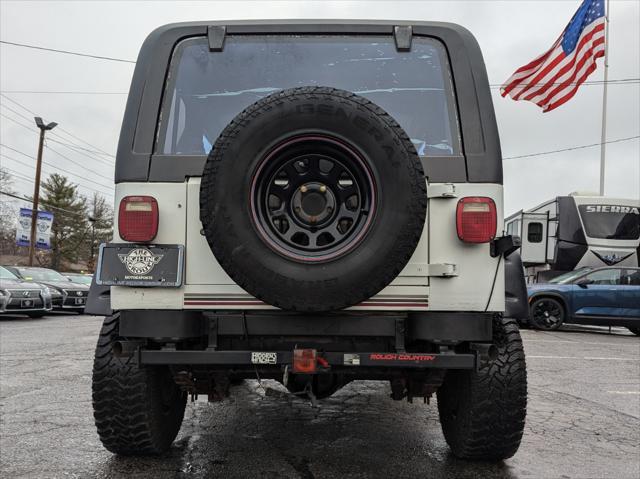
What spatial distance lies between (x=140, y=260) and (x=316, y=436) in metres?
1.85

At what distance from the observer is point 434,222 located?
8.85 ft

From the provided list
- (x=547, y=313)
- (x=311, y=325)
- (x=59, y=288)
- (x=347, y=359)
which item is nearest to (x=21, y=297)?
(x=59, y=288)

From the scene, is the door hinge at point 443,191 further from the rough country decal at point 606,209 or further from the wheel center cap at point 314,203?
the rough country decal at point 606,209

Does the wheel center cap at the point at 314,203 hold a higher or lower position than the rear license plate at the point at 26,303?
higher

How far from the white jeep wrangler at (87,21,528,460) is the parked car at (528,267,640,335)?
414 inches

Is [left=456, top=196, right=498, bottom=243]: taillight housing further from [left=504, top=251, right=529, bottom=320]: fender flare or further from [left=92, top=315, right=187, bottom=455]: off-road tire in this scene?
[left=92, top=315, right=187, bottom=455]: off-road tire

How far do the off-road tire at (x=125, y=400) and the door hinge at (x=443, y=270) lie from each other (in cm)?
148

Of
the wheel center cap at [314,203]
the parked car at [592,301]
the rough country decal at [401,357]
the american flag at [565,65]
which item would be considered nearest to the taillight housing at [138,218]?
the wheel center cap at [314,203]

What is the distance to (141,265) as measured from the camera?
2.64m

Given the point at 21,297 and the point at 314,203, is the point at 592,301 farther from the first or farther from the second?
the point at 21,297

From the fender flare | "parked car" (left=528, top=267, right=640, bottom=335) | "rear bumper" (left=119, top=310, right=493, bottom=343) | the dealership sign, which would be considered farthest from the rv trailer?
the dealership sign

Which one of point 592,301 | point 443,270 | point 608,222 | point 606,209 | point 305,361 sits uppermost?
point 606,209

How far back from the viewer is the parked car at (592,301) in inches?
498

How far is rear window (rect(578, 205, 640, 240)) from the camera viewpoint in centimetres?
1555
